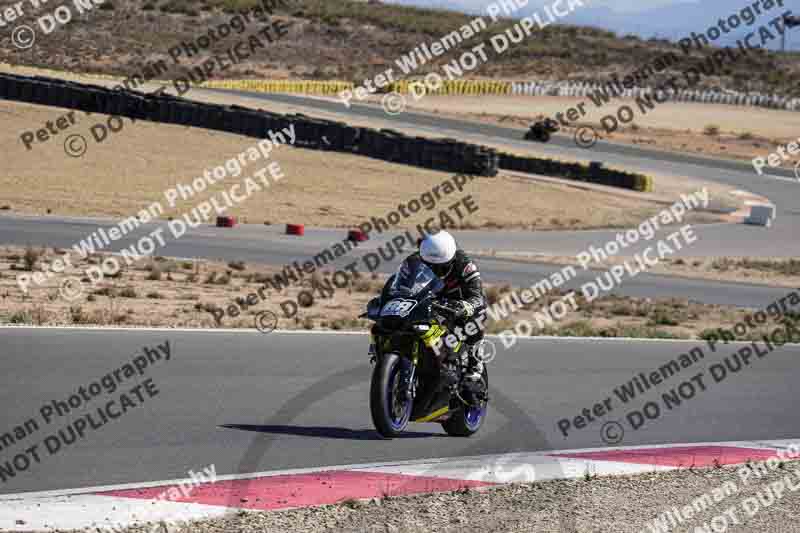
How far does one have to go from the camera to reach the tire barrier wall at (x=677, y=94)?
259ft

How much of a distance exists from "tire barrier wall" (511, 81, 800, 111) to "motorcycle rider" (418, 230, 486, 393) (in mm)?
69371

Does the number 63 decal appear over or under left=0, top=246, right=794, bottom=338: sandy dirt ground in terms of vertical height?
over

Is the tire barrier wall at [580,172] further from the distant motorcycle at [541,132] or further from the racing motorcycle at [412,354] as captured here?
the racing motorcycle at [412,354]

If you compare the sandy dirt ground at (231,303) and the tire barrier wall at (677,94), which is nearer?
the sandy dirt ground at (231,303)

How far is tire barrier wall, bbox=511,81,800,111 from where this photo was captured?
7900 centimetres

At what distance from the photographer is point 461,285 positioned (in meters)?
9.55

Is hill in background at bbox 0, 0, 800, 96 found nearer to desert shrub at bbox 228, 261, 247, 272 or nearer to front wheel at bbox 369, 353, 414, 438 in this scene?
desert shrub at bbox 228, 261, 247, 272

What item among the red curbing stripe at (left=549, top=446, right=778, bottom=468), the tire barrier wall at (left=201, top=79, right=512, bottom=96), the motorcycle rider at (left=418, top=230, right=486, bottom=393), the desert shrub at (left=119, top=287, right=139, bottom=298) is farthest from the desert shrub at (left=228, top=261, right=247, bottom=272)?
the tire barrier wall at (left=201, top=79, right=512, bottom=96)

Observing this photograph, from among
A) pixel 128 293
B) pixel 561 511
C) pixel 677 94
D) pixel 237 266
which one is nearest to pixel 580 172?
pixel 237 266

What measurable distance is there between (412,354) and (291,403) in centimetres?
177

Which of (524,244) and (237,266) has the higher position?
(237,266)

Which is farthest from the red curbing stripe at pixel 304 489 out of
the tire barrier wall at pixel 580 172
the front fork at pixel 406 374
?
the tire barrier wall at pixel 580 172

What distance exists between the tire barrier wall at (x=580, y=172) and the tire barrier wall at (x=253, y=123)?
75.7 inches

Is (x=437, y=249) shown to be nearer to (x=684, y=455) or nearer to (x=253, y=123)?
(x=684, y=455)
